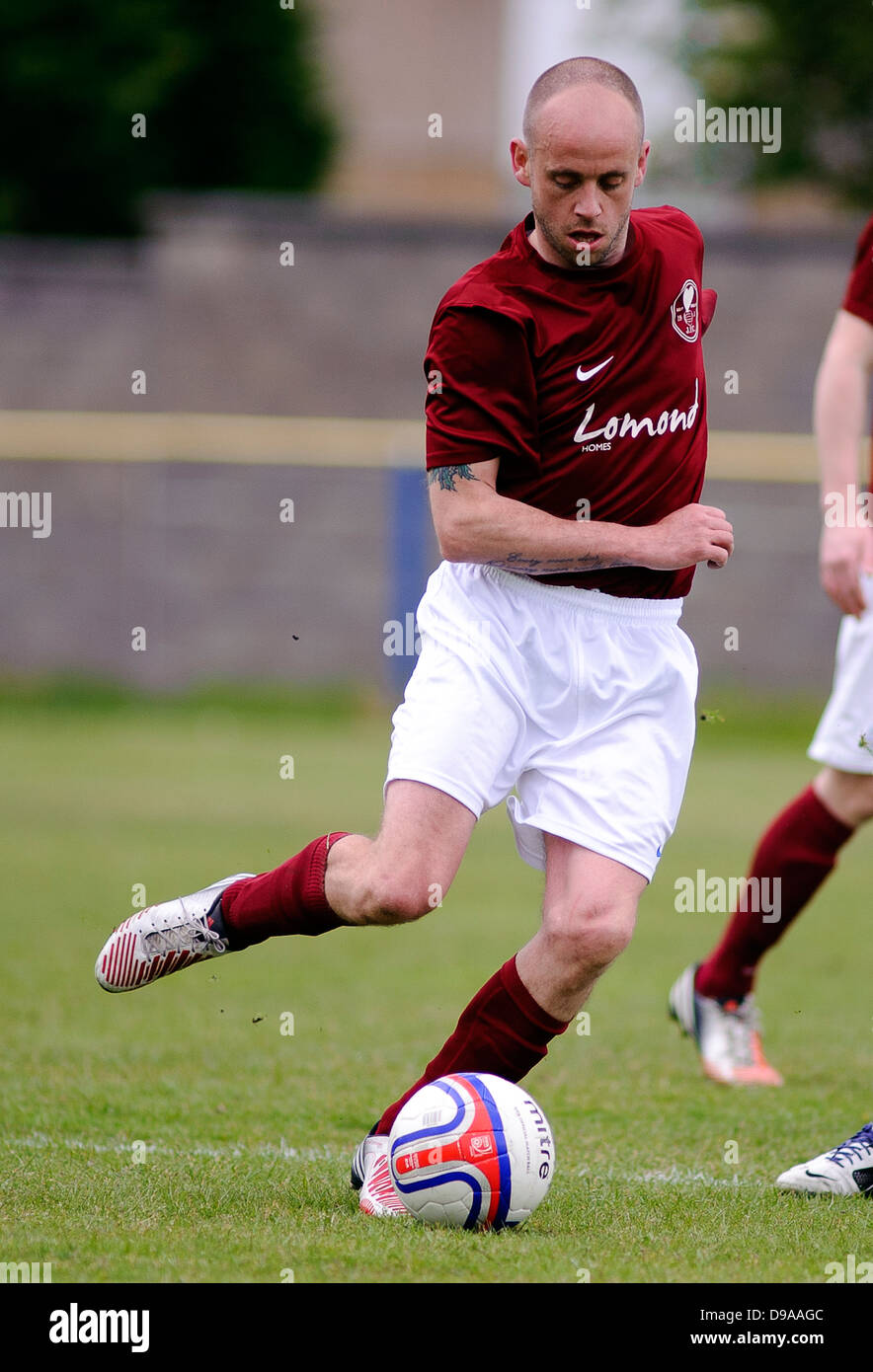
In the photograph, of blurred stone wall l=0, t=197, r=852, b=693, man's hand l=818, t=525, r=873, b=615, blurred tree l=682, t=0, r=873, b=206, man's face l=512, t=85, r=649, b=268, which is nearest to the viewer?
man's face l=512, t=85, r=649, b=268

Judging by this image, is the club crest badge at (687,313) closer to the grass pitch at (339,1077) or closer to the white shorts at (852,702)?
the white shorts at (852,702)

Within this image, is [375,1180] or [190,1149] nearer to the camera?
[375,1180]

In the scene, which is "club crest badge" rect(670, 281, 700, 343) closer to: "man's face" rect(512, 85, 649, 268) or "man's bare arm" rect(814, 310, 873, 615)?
"man's face" rect(512, 85, 649, 268)

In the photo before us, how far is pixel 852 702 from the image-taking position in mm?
4914

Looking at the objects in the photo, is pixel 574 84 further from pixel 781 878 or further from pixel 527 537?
pixel 781 878

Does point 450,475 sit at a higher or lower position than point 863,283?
lower

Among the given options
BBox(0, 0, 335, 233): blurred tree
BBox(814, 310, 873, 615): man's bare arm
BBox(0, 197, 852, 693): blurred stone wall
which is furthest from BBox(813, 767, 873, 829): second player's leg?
BBox(0, 0, 335, 233): blurred tree

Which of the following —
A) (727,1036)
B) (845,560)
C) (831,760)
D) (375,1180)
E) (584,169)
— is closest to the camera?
(584,169)

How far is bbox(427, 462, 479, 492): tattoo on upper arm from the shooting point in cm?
370

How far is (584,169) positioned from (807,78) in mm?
22588

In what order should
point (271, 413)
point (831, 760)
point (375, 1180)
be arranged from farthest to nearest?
point (271, 413), point (831, 760), point (375, 1180)

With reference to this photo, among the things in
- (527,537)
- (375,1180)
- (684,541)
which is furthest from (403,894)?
(684,541)

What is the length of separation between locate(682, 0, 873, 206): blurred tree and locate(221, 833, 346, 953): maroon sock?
871 inches
